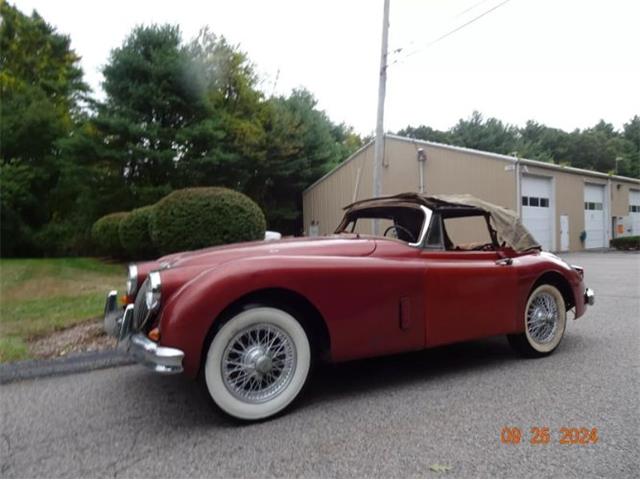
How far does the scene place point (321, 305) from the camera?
279 centimetres

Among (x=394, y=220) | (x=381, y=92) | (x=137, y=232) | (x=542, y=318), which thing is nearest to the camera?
(x=542, y=318)

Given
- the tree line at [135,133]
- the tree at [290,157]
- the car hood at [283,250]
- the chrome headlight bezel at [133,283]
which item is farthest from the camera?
the tree at [290,157]

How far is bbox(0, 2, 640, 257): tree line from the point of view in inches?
639

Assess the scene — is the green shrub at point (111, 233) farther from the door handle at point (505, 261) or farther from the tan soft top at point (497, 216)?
the door handle at point (505, 261)

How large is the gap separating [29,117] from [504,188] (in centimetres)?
1938

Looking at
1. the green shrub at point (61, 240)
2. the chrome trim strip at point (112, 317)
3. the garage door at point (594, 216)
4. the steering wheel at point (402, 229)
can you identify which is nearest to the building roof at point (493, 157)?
the garage door at point (594, 216)

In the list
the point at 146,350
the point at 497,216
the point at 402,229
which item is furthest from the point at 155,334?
the point at 497,216

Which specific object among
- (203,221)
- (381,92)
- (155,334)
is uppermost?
(381,92)

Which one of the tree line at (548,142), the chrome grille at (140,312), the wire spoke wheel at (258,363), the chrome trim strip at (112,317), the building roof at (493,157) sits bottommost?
the wire spoke wheel at (258,363)

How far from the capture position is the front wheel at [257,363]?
2531 millimetres

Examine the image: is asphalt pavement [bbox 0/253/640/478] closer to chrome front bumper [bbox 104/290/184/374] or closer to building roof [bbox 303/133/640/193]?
chrome front bumper [bbox 104/290/184/374]

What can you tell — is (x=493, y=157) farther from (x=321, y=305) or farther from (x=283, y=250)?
(x=321, y=305)

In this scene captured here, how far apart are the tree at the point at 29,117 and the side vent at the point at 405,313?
1775 centimetres

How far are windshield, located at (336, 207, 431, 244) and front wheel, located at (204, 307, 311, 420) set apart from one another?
1.47 m
